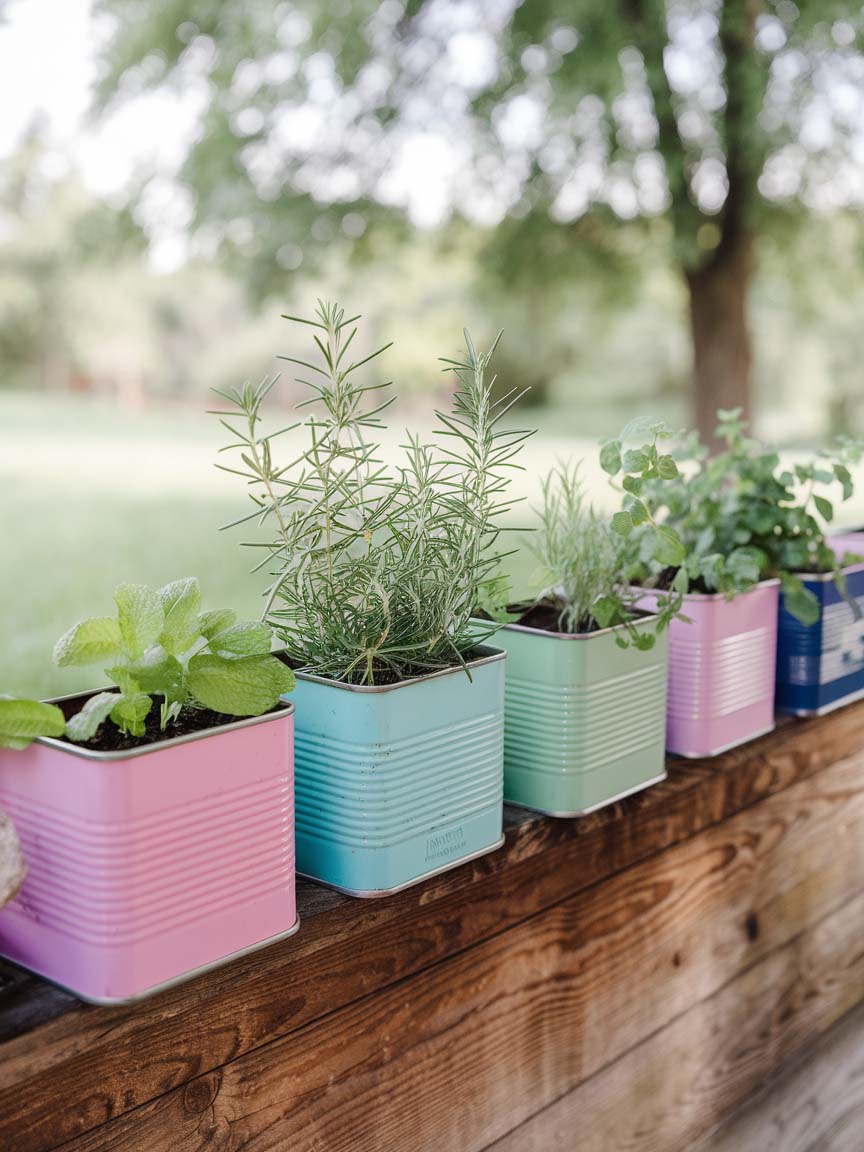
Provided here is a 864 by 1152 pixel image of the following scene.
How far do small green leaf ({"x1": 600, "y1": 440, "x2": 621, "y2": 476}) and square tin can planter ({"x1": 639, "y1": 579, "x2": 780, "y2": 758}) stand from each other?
17 cm

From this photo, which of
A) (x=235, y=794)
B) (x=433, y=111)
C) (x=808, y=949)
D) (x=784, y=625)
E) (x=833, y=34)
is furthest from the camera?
(x=433, y=111)

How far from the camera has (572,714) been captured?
85 centimetres

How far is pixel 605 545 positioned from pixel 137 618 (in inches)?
17.5

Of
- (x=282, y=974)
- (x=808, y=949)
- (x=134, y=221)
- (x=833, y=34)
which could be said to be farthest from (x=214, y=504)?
(x=282, y=974)

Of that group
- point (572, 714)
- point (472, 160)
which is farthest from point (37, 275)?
point (572, 714)

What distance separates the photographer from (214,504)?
21.8 ft

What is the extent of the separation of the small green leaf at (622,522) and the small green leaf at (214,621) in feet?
0.99

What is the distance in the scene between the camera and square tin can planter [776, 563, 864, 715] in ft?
3.85

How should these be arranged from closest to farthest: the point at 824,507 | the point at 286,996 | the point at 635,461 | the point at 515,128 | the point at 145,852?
the point at 145,852, the point at 286,996, the point at 635,461, the point at 824,507, the point at 515,128

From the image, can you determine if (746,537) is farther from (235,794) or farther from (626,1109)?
(235,794)

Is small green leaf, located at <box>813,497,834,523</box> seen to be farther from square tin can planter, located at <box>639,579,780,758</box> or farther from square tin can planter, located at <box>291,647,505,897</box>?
square tin can planter, located at <box>291,647,505,897</box>

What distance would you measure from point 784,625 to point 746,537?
0.13 metres

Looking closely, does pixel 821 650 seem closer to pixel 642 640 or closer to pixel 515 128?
pixel 642 640

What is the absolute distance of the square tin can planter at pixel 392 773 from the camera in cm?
69
